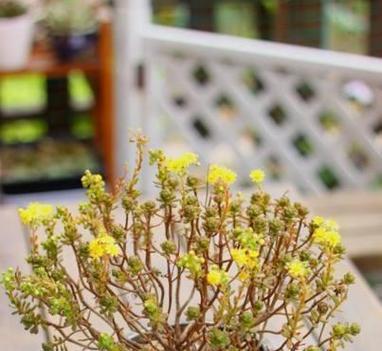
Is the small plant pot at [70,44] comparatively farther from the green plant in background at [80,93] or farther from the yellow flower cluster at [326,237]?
the yellow flower cluster at [326,237]

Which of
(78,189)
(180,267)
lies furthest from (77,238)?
(78,189)

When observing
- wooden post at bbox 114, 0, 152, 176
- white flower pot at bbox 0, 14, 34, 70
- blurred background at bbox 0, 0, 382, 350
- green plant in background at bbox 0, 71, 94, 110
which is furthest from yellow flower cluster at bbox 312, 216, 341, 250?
green plant in background at bbox 0, 71, 94, 110

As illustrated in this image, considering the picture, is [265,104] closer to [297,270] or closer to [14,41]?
[14,41]

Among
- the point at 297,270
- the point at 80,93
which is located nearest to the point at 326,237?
the point at 297,270

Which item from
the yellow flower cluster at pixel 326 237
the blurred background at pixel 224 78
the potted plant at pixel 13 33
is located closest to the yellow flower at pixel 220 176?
the yellow flower cluster at pixel 326 237

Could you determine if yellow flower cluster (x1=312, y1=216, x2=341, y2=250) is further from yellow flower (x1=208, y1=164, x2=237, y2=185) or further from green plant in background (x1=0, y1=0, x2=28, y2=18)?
green plant in background (x1=0, y1=0, x2=28, y2=18)

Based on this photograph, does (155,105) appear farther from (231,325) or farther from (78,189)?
(231,325)
